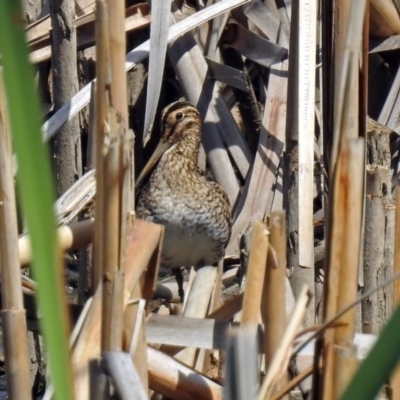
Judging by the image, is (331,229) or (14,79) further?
(331,229)

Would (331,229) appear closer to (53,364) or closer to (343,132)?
(343,132)

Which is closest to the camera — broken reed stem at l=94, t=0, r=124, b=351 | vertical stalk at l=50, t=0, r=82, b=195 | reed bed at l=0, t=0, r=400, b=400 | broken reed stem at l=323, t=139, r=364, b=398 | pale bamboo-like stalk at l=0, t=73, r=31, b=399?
reed bed at l=0, t=0, r=400, b=400

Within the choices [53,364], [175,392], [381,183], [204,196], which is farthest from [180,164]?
[53,364]

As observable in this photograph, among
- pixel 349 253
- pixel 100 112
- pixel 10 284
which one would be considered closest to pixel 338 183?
pixel 349 253

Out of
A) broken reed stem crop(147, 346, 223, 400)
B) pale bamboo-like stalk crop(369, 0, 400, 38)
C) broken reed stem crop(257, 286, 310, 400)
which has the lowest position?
broken reed stem crop(147, 346, 223, 400)

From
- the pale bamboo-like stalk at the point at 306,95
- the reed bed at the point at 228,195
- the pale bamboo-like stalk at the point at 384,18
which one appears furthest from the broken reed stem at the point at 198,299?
the pale bamboo-like stalk at the point at 384,18

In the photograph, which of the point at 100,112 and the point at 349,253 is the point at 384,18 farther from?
the point at 100,112

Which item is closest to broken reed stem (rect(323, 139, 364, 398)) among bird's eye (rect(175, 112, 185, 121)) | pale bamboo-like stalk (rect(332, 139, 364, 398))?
pale bamboo-like stalk (rect(332, 139, 364, 398))

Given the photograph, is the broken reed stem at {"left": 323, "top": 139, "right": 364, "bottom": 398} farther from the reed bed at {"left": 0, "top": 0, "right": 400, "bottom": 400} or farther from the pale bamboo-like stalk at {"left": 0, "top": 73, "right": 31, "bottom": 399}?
the pale bamboo-like stalk at {"left": 0, "top": 73, "right": 31, "bottom": 399}
